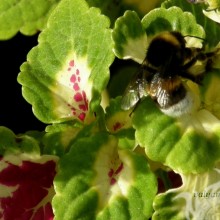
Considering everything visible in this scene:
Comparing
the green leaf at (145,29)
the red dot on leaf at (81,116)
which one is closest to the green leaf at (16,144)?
the red dot on leaf at (81,116)

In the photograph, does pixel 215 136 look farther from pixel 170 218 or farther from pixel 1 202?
pixel 1 202

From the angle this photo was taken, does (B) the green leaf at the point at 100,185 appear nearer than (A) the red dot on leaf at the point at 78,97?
Yes

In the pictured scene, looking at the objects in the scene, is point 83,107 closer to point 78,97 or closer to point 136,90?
point 78,97

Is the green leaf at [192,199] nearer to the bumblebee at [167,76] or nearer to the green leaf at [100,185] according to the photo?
the green leaf at [100,185]

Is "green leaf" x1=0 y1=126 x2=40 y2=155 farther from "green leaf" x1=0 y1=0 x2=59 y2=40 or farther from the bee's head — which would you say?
"green leaf" x1=0 y1=0 x2=59 y2=40

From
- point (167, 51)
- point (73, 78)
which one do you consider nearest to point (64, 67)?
point (73, 78)

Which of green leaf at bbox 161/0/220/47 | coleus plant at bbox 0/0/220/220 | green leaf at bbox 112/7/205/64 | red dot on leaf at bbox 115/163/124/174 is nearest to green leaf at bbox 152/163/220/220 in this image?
coleus plant at bbox 0/0/220/220
